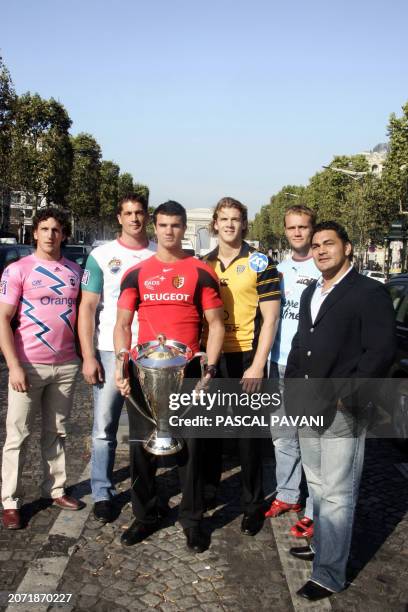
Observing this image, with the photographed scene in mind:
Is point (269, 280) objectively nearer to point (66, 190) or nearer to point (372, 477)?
point (372, 477)

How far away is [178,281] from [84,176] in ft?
165

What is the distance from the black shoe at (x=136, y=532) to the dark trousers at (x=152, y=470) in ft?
0.15

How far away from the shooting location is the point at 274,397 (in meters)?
4.27

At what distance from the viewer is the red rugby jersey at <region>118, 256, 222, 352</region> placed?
12.2 ft

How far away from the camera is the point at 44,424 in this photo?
4.34 m

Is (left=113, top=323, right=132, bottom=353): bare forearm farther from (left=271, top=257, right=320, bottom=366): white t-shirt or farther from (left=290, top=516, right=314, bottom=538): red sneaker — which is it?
(left=290, top=516, right=314, bottom=538): red sneaker

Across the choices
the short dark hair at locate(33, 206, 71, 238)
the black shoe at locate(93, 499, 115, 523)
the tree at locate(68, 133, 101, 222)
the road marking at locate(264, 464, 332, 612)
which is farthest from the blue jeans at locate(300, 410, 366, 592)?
the tree at locate(68, 133, 101, 222)

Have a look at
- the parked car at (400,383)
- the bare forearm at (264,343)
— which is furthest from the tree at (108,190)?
the bare forearm at (264,343)

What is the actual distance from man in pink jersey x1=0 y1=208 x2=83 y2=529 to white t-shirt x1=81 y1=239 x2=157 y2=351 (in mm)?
159

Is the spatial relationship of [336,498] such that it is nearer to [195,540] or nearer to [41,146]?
[195,540]

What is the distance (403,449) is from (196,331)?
340 centimetres

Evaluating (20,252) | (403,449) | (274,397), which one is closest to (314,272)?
(274,397)

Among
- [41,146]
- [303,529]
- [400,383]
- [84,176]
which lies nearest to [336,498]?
[303,529]

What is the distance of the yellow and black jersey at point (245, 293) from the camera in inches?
158
